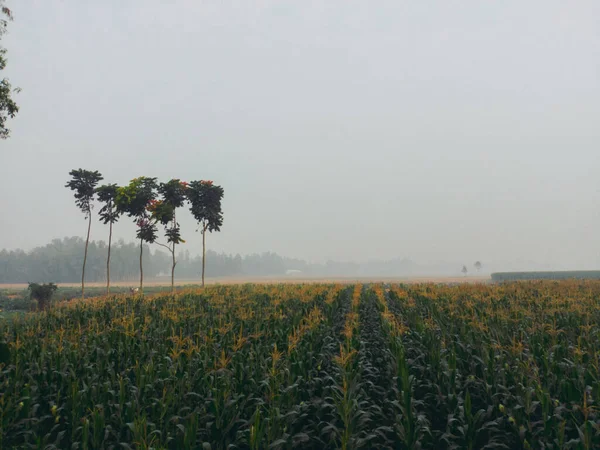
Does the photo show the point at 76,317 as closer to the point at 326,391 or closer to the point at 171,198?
the point at 326,391

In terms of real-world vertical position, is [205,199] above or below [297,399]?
above

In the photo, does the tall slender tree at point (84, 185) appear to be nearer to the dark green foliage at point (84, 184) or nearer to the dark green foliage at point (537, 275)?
the dark green foliage at point (84, 184)

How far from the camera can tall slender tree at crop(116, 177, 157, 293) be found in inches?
1266

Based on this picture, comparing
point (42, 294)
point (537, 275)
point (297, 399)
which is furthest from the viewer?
point (537, 275)

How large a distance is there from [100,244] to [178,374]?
132 m

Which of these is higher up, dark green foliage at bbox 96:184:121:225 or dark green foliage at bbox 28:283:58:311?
dark green foliage at bbox 96:184:121:225

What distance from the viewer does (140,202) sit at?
3259 centimetres

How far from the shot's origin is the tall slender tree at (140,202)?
3216 cm

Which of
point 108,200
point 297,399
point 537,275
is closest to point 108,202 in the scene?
point 108,200

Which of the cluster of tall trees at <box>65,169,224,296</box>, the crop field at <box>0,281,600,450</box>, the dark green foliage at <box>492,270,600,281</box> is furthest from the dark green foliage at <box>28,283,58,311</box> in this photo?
the dark green foliage at <box>492,270,600,281</box>

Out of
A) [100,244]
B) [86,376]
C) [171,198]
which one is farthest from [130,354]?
[100,244]

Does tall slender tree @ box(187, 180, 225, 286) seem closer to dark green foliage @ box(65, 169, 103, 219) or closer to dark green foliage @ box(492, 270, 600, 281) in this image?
dark green foliage @ box(65, 169, 103, 219)

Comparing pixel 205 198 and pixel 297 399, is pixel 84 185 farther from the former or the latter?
pixel 297 399

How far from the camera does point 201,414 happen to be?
19.4 ft
